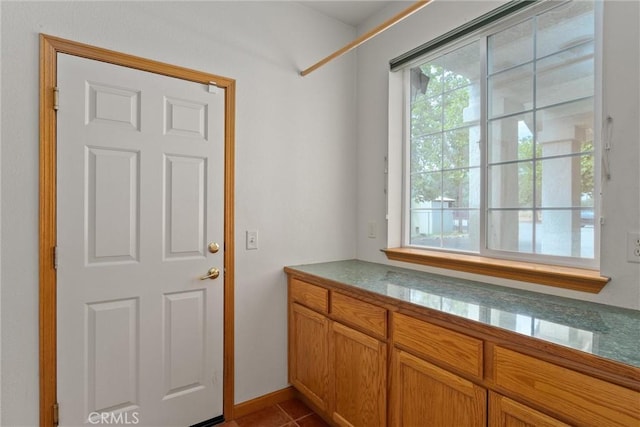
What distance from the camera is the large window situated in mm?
1554

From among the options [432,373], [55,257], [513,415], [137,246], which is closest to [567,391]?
[513,415]

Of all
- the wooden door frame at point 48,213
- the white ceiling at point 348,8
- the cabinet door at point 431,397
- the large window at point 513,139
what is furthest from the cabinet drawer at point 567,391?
the white ceiling at point 348,8

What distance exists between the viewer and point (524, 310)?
1283mm

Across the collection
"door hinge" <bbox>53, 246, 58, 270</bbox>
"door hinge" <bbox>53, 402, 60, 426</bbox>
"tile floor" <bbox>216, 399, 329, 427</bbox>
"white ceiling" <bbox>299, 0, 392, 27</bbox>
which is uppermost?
"white ceiling" <bbox>299, 0, 392, 27</bbox>

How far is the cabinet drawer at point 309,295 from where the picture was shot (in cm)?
194

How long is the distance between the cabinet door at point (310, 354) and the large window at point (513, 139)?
95cm

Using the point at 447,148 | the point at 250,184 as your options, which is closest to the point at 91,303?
the point at 250,184

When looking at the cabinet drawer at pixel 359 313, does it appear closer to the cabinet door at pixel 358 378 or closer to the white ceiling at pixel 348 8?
the cabinet door at pixel 358 378

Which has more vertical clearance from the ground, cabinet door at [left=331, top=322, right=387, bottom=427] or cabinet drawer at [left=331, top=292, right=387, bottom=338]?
cabinet drawer at [left=331, top=292, right=387, bottom=338]

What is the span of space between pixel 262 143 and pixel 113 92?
0.87 m

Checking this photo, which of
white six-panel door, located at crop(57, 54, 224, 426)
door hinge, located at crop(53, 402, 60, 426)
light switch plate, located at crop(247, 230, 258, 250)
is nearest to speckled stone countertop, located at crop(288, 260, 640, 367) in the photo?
light switch plate, located at crop(247, 230, 258, 250)

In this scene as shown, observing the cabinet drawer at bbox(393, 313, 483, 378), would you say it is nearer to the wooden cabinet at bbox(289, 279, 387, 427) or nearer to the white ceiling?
the wooden cabinet at bbox(289, 279, 387, 427)

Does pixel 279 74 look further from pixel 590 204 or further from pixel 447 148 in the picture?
pixel 590 204

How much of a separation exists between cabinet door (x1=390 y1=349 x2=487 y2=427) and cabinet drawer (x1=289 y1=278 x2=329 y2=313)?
22.0 inches
